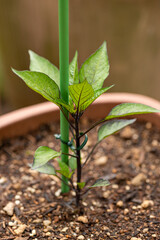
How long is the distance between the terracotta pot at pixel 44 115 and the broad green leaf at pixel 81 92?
1.39 ft

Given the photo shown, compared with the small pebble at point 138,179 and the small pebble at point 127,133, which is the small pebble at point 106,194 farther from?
the small pebble at point 127,133

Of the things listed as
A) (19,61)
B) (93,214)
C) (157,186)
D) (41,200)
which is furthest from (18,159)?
(19,61)

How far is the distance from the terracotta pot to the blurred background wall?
0.40 metres

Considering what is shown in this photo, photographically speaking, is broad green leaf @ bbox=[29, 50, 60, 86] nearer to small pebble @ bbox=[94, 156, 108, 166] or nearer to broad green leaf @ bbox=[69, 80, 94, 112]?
broad green leaf @ bbox=[69, 80, 94, 112]

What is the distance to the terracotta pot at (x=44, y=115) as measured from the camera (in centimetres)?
97

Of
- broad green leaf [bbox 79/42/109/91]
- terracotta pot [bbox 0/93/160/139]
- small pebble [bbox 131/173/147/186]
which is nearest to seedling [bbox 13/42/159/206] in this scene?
broad green leaf [bbox 79/42/109/91]

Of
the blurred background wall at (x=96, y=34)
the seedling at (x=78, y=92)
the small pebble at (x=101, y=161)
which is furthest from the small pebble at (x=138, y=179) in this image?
the blurred background wall at (x=96, y=34)

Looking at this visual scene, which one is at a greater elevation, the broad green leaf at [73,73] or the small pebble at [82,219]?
the broad green leaf at [73,73]

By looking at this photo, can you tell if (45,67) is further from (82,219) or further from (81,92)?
(82,219)

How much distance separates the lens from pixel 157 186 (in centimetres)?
85

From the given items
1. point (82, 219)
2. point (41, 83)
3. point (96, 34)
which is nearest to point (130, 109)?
point (41, 83)

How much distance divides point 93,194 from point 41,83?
1.25 feet

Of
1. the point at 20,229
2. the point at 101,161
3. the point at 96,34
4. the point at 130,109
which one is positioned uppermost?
the point at 96,34

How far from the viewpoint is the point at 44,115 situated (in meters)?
1.03
